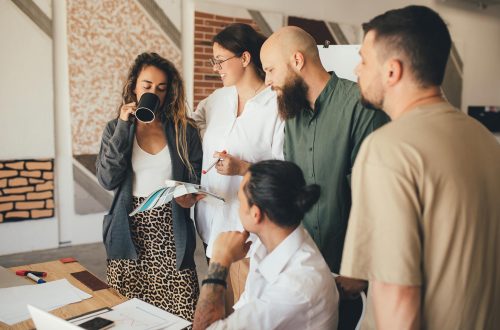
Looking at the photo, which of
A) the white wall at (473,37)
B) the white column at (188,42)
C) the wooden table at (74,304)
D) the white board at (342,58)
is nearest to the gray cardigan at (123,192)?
the wooden table at (74,304)

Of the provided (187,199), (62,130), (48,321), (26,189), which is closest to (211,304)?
(48,321)

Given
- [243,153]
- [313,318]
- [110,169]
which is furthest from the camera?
[243,153]

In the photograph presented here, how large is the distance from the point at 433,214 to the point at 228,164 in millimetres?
1145

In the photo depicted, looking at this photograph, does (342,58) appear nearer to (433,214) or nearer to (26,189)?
(433,214)

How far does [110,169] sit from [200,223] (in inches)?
21.9

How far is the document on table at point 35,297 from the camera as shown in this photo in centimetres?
142

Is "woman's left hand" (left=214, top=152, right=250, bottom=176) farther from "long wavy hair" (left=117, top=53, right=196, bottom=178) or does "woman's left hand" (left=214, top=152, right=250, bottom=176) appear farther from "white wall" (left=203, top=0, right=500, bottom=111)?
"white wall" (left=203, top=0, right=500, bottom=111)

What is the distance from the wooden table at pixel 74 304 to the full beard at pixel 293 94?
1.01m

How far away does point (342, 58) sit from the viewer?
9.81ft

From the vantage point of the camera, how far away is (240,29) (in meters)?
2.24

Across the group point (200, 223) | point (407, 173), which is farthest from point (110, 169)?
point (407, 173)

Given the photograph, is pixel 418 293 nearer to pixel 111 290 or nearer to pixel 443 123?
pixel 443 123

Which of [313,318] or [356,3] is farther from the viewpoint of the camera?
[356,3]

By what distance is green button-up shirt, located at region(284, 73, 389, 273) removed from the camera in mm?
1884
